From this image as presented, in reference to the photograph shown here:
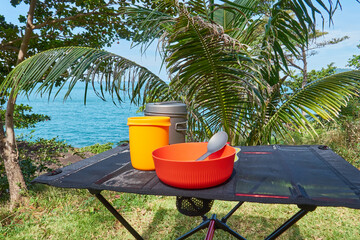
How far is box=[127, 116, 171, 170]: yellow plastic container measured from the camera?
2.42 ft

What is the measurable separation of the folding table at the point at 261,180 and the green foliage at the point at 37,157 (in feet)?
6.95

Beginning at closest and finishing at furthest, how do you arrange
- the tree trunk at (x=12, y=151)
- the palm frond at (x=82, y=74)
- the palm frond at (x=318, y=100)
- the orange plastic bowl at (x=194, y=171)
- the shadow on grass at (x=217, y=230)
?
the orange plastic bowl at (x=194, y=171), the palm frond at (x=82, y=74), the shadow on grass at (x=217, y=230), the palm frond at (x=318, y=100), the tree trunk at (x=12, y=151)

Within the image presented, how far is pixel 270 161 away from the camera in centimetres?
93

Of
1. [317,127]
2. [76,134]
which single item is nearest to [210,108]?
[317,127]

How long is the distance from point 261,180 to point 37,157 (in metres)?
3.30

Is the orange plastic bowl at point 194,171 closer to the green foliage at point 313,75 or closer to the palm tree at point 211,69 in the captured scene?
the palm tree at point 211,69

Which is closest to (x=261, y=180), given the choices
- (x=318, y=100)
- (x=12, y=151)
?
(x=318, y=100)

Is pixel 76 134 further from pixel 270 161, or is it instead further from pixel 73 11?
pixel 270 161

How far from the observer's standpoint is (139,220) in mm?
2141

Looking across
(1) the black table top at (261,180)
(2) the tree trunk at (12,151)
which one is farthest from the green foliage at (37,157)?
(1) the black table top at (261,180)

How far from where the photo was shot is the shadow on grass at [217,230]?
6.18 feet

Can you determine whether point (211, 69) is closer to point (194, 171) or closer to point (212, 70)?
point (212, 70)

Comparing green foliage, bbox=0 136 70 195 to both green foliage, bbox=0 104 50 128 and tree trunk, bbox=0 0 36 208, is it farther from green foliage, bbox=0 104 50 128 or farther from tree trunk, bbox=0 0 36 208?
green foliage, bbox=0 104 50 128

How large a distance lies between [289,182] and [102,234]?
5.70 ft
